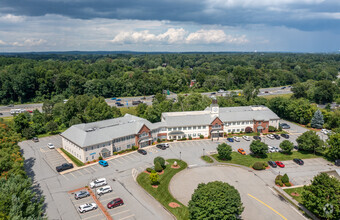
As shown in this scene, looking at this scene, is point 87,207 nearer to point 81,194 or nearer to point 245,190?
point 81,194

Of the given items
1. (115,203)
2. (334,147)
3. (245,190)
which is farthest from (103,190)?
(334,147)

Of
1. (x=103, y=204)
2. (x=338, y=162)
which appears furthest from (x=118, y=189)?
(x=338, y=162)

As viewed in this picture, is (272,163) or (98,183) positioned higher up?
(98,183)

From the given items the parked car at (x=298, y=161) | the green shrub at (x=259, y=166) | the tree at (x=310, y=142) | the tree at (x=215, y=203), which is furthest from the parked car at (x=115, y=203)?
the tree at (x=310, y=142)

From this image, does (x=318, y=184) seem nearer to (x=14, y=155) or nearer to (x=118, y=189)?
(x=118, y=189)

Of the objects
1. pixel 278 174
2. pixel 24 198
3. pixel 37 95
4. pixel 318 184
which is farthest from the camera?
pixel 37 95
